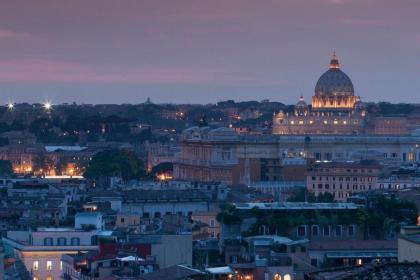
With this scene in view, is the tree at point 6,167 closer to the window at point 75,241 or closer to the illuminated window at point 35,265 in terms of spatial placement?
the window at point 75,241

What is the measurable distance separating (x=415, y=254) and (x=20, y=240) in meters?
25.0

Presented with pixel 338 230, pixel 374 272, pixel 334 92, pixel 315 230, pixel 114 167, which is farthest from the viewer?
pixel 334 92

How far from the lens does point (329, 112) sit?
164 metres

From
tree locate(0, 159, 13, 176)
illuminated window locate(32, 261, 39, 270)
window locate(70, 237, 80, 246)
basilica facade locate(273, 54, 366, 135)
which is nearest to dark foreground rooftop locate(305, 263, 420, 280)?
illuminated window locate(32, 261, 39, 270)

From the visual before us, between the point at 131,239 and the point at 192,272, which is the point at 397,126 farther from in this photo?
the point at 192,272

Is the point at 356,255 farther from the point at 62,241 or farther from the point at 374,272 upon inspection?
the point at 374,272

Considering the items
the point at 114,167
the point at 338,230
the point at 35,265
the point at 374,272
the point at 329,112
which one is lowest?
the point at 35,265

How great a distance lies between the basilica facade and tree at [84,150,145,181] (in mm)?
50687

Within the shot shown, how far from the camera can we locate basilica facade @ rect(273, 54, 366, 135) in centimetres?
15388

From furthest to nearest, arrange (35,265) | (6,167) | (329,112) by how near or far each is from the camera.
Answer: (329,112) → (6,167) → (35,265)

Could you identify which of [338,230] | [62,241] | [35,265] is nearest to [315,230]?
[338,230]

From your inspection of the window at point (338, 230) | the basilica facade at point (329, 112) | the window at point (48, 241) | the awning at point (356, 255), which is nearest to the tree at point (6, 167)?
the basilica facade at point (329, 112)

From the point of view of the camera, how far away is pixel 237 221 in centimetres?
4888

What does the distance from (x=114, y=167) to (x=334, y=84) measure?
83174mm
